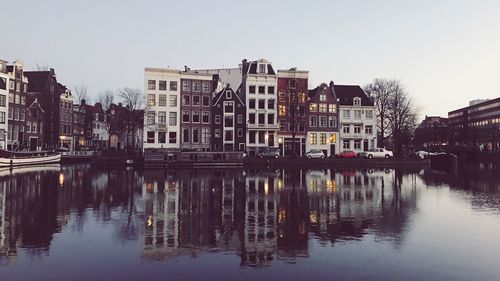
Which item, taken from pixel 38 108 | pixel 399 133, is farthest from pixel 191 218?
pixel 38 108

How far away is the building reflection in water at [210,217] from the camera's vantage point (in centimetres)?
1647

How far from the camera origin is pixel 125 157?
7681cm

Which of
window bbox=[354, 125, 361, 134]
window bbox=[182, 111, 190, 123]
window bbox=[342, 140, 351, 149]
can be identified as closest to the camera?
window bbox=[182, 111, 190, 123]

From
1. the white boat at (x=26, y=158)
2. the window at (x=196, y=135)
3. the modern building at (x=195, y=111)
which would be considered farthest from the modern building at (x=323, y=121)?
the white boat at (x=26, y=158)

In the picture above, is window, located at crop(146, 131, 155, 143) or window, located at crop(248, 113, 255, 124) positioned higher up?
window, located at crop(248, 113, 255, 124)

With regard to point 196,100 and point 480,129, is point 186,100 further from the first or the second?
point 480,129

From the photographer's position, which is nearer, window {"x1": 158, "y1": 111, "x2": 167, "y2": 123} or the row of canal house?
window {"x1": 158, "y1": 111, "x2": 167, "y2": 123}

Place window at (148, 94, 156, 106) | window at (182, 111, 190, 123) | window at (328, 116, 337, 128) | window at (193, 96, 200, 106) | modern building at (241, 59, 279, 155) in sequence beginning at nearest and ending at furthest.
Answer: window at (148, 94, 156, 106) < window at (182, 111, 190, 123) < window at (193, 96, 200, 106) < modern building at (241, 59, 279, 155) < window at (328, 116, 337, 128)

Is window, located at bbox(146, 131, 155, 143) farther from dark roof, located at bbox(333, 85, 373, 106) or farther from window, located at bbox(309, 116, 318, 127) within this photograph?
dark roof, located at bbox(333, 85, 373, 106)

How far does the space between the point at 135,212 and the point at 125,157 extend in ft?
179

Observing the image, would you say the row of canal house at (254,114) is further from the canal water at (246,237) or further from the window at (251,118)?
the canal water at (246,237)

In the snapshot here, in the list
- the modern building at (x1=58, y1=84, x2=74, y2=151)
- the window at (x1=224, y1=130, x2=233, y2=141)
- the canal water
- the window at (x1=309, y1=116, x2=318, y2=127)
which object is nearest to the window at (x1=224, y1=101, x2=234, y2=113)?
the window at (x1=224, y1=130, x2=233, y2=141)

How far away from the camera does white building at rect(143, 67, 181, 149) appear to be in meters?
84.2

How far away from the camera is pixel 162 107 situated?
280 ft
